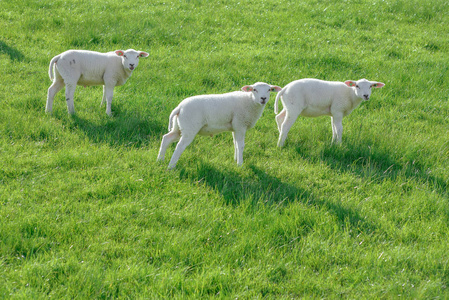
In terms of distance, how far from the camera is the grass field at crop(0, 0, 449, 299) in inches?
167

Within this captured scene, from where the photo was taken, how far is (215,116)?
655 cm

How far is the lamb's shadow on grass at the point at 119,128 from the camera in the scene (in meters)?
7.34

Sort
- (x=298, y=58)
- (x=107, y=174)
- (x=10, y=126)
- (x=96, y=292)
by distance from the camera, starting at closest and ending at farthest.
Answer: (x=96, y=292) < (x=107, y=174) < (x=10, y=126) < (x=298, y=58)

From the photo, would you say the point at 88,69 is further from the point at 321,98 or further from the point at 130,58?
the point at 321,98

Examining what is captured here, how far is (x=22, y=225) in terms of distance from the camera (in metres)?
4.79

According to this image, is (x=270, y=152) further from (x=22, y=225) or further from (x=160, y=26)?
(x=160, y=26)

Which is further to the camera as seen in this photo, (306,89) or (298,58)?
(298,58)

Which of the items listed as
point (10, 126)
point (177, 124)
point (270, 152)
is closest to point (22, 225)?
point (177, 124)

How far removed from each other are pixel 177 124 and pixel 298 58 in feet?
18.8

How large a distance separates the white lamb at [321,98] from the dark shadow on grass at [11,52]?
22.0 feet

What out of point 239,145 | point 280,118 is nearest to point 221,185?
point 239,145

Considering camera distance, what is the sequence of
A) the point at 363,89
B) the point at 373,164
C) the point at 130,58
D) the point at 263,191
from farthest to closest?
the point at 130,58 → the point at 363,89 → the point at 373,164 → the point at 263,191

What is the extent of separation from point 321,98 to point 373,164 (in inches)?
53.9

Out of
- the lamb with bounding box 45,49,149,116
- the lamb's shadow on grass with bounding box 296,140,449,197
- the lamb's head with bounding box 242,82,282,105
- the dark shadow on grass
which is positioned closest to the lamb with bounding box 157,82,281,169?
the lamb's head with bounding box 242,82,282,105
